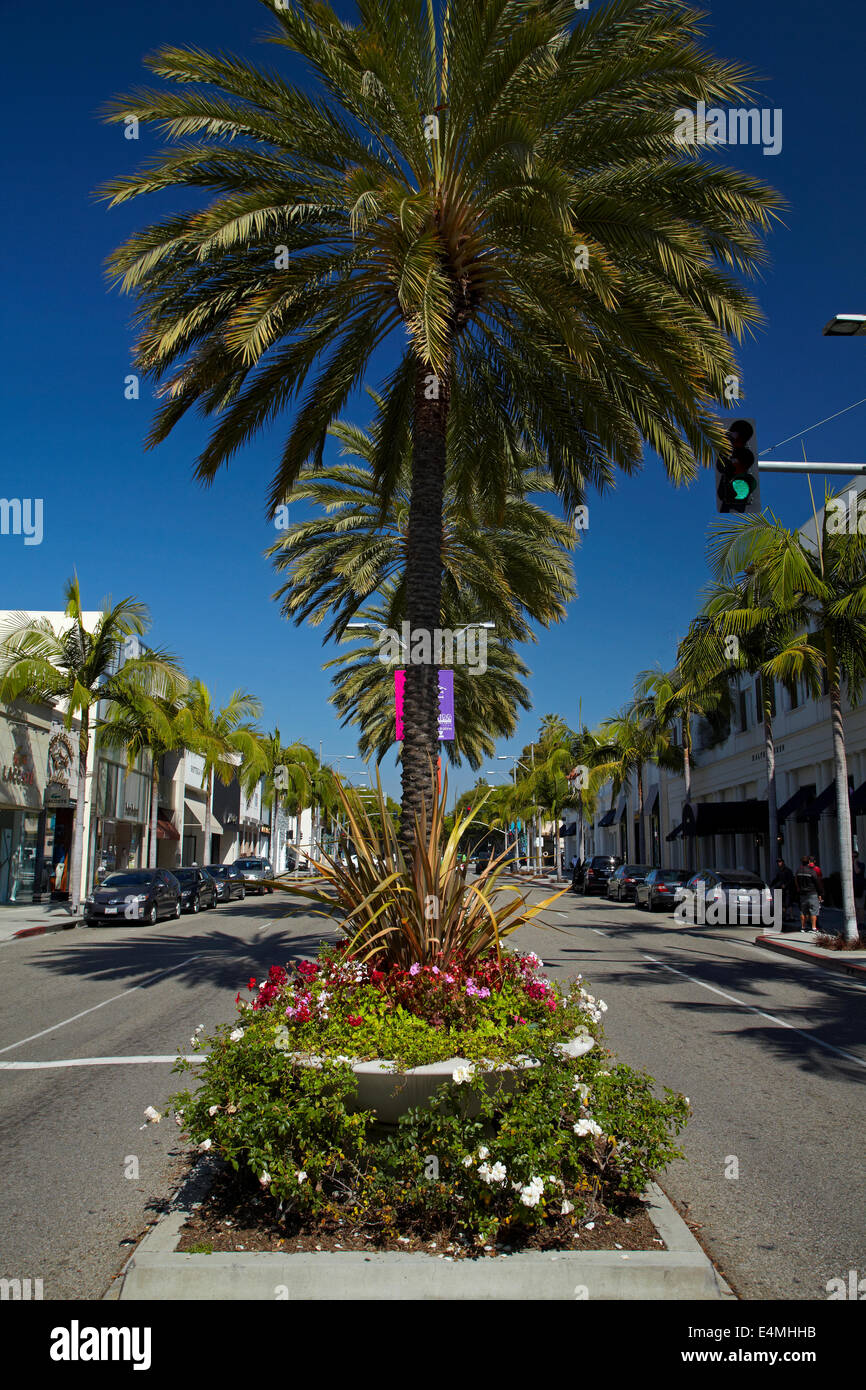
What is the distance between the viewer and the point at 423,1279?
443 cm

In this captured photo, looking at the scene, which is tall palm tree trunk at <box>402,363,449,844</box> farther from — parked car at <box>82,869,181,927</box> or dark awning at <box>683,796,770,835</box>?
dark awning at <box>683,796,770,835</box>

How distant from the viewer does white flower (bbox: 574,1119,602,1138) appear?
4.84 m

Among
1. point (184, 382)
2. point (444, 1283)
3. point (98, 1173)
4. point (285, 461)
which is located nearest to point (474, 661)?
point (285, 461)

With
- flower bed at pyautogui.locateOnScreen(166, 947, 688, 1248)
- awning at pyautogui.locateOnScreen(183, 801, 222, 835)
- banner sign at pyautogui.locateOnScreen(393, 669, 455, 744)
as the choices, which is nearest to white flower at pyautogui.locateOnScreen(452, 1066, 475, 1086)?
flower bed at pyautogui.locateOnScreen(166, 947, 688, 1248)

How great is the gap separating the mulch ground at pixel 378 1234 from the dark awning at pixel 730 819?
3560 cm

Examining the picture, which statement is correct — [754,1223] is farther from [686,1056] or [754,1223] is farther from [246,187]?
[246,187]

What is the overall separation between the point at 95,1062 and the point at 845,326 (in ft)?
34.7

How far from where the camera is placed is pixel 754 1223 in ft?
18.5

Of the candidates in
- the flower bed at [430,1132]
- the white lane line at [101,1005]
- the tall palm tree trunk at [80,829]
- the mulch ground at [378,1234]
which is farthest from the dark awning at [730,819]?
the mulch ground at [378,1234]

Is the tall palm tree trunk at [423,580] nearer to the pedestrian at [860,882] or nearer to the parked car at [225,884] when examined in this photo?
the pedestrian at [860,882]

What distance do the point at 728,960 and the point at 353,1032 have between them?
1524 cm

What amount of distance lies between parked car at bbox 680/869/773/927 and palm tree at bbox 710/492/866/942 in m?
→ 6.42

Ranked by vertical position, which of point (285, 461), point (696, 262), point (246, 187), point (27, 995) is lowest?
point (27, 995)

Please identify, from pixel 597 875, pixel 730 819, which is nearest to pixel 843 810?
pixel 730 819
